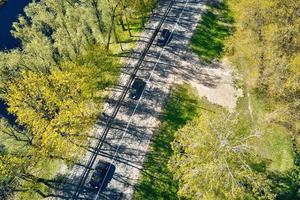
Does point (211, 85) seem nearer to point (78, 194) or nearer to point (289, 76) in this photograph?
point (289, 76)

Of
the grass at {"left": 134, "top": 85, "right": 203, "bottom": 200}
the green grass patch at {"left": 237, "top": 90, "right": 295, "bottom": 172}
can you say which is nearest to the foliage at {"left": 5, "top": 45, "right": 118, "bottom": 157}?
the grass at {"left": 134, "top": 85, "right": 203, "bottom": 200}

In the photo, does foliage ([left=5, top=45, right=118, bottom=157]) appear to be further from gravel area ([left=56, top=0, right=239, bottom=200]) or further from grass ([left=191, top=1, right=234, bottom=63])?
grass ([left=191, top=1, right=234, bottom=63])

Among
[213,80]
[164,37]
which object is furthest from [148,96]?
[164,37]

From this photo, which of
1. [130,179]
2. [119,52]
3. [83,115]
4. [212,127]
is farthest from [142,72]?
[212,127]

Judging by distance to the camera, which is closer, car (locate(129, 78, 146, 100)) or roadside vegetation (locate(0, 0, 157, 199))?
roadside vegetation (locate(0, 0, 157, 199))

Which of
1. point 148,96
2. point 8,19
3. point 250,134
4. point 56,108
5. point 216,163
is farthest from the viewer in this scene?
point 8,19

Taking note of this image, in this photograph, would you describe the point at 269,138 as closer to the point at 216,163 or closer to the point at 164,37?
the point at 216,163
